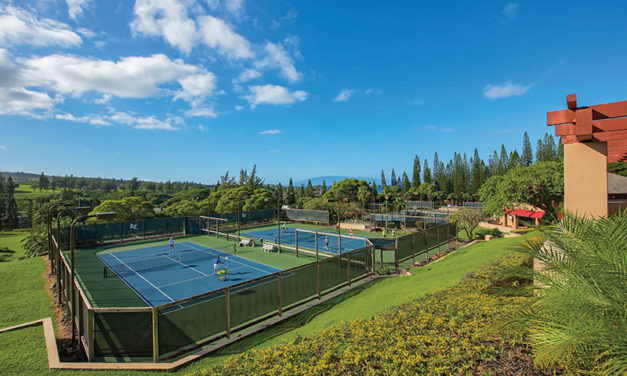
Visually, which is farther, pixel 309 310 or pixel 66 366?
pixel 309 310

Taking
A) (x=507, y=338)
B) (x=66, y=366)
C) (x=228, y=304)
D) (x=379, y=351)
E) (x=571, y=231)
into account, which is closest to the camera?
(x=571, y=231)

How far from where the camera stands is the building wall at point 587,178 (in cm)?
677

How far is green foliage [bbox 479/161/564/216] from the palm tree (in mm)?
24415

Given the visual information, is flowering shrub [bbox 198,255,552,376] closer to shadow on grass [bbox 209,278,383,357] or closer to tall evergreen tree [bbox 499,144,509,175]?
shadow on grass [bbox 209,278,383,357]

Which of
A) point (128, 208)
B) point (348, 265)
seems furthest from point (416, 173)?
point (348, 265)

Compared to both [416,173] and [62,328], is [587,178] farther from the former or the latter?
[416,173]

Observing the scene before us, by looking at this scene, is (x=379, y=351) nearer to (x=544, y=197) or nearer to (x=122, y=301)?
(x=122, y=301)

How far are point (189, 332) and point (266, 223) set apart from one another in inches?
1593

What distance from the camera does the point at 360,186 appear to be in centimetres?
7744

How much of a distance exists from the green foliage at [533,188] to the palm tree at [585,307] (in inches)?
961

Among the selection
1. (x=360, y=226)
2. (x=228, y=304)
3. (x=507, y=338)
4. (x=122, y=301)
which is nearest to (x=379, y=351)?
(x=507, y=338)

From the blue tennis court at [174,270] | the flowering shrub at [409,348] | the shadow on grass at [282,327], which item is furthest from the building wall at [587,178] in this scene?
the blue tennis court at [174,270]

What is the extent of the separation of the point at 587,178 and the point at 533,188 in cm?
2009

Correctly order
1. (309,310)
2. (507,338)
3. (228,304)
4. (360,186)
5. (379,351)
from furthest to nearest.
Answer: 1. (360,186)
2. (309,310)
3. (228,304)
4. (379,351)
5. (507,338)
